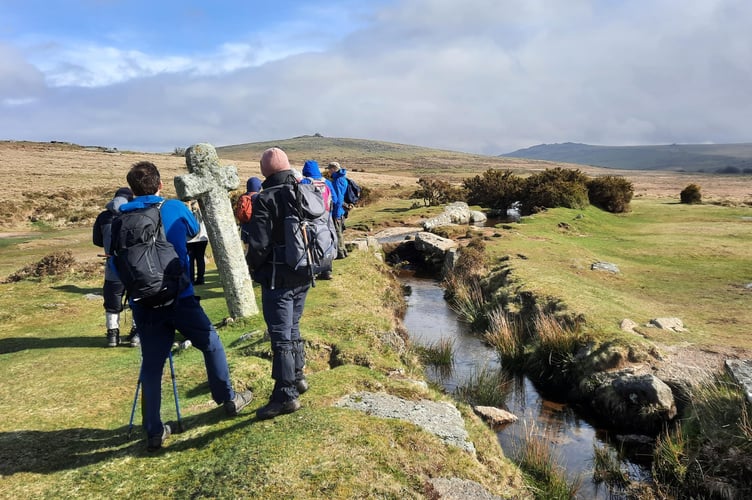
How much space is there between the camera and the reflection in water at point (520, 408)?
748 cm

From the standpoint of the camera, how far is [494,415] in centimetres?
865

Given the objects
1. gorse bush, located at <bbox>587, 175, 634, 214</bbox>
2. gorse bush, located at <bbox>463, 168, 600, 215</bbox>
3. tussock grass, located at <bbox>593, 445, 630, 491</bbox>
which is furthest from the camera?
gorse bush, located at <bbox>587, 175, 634, 214</bbox>

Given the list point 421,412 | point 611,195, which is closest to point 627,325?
point 421,412

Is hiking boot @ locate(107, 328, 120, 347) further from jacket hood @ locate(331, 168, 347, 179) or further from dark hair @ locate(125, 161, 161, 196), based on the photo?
jacket hood @ locate(331, 168, 347, 179)

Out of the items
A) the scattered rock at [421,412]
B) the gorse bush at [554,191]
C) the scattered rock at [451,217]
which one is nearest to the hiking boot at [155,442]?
the scattered rock at [421,412]

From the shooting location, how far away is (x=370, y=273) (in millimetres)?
15445

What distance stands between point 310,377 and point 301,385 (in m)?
0.77

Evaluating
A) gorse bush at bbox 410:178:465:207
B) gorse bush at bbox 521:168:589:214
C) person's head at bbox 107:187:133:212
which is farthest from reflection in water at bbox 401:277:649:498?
gorse bush at bbox 410:178:465:207

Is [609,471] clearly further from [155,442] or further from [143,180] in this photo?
[143,180]

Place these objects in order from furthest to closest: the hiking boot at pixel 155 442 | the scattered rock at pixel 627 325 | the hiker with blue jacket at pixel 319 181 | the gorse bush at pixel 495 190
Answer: the gorse bush at pixel 495 190 → the scattered rock at pixel 627 325 → the hiker with blue jacket at pixel 319 181 → the hiking boot at pixel 155 442

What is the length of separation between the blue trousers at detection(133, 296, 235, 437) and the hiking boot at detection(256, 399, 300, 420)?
0.86 metres

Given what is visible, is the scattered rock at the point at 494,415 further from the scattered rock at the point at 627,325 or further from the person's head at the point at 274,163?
the person's head at the point at 274,163

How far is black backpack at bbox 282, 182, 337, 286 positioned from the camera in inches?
204

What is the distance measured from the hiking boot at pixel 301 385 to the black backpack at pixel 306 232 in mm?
1528
